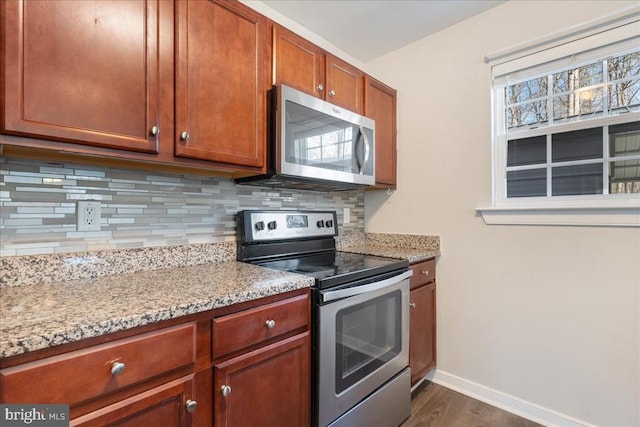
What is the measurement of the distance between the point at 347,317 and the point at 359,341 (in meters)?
0.17

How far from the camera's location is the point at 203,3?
1283 mm

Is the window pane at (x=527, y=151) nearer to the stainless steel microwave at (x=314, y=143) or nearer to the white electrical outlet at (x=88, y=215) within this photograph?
the stainless steel microwave at (x=314, y=143)

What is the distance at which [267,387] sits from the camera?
113 centimetres

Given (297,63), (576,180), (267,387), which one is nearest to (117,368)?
(267,387)

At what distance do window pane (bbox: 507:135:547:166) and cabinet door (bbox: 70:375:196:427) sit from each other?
2.04 m

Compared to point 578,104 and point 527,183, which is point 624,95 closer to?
point 578,104

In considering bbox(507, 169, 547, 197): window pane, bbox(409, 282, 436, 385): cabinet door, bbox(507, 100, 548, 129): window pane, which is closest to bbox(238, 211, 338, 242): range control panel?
bbox(409, 282, 436, 385): cabinet door

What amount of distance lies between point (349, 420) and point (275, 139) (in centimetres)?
131

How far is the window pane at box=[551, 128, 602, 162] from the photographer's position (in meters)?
1.69

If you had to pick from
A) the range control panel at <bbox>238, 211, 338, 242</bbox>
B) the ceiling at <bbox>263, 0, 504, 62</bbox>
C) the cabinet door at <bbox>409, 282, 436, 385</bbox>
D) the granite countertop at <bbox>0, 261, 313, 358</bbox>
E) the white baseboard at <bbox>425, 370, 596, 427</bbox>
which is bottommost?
the white baseboard at <bbox>425, 370, 596, 427</bbox>

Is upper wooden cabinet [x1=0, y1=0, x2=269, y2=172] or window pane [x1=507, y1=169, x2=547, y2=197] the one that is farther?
window pane [x1=507, y1=169, x2=547, y2=197]

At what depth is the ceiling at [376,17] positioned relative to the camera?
1.91 metres

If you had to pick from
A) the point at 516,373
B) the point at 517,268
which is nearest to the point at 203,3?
the point at 517,268

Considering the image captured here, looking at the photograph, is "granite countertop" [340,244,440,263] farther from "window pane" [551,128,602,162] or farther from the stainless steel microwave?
"window pane" [551,128,602,162]
